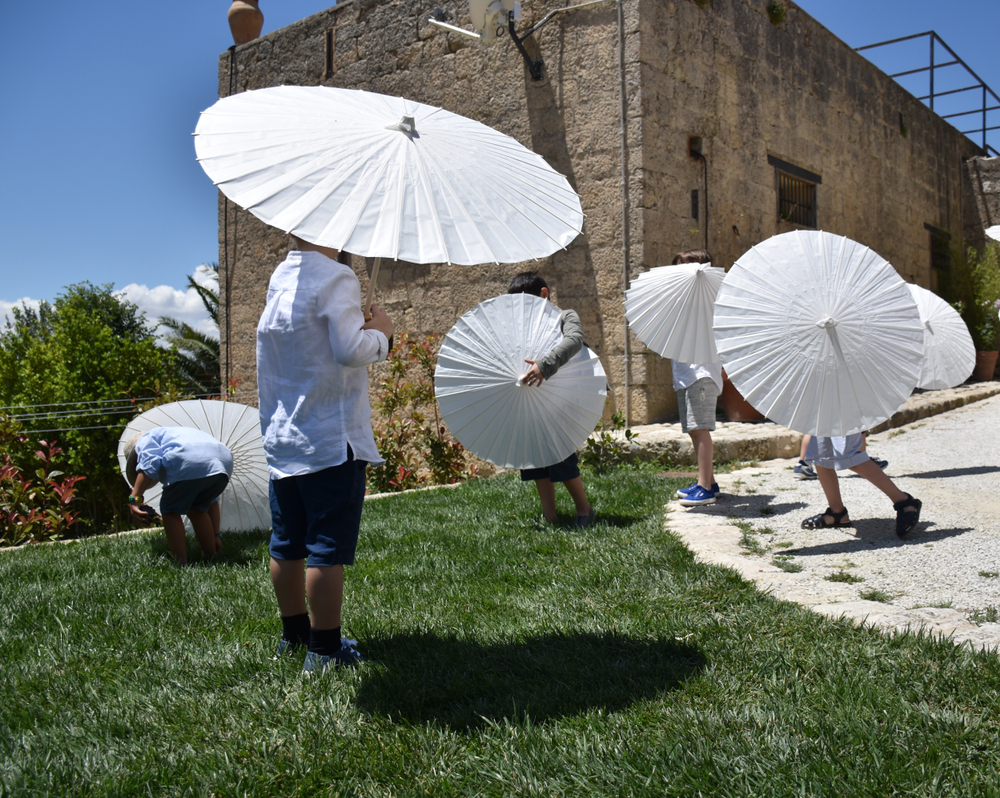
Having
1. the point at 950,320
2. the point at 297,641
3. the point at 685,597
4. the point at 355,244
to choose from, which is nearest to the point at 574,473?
the point at 685,597

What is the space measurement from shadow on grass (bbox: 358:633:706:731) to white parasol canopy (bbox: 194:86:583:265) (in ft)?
4.05

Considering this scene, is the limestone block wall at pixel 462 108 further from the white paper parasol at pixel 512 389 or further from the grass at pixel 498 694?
the grass at pixel 498 694

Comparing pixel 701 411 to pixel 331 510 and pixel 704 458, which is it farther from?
pixel 331 510

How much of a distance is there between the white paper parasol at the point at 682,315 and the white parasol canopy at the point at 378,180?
2205mm

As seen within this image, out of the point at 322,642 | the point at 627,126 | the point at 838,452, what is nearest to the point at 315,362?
the point at 322,642

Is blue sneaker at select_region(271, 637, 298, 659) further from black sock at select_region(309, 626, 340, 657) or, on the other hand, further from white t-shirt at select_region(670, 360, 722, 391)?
white t-shirt at select_region(670, 360, 722, 391)

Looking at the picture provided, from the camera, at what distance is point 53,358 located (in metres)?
10.8

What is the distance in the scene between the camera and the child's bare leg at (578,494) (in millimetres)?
4418

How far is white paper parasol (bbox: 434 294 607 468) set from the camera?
162 inches

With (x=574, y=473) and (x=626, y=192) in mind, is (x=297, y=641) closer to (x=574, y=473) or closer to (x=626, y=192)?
(x=574, y=473)

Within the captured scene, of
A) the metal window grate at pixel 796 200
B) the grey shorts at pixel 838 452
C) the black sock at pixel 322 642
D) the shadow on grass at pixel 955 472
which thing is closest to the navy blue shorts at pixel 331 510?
the black sock at pixel 322 642

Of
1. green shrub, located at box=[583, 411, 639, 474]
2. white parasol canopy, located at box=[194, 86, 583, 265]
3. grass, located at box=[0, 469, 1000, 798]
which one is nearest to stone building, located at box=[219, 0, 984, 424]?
green shrub, located at box=[583, 411, 639, 474]

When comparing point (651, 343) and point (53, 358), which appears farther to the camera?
point (53, 358)

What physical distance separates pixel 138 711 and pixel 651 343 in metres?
3.47
